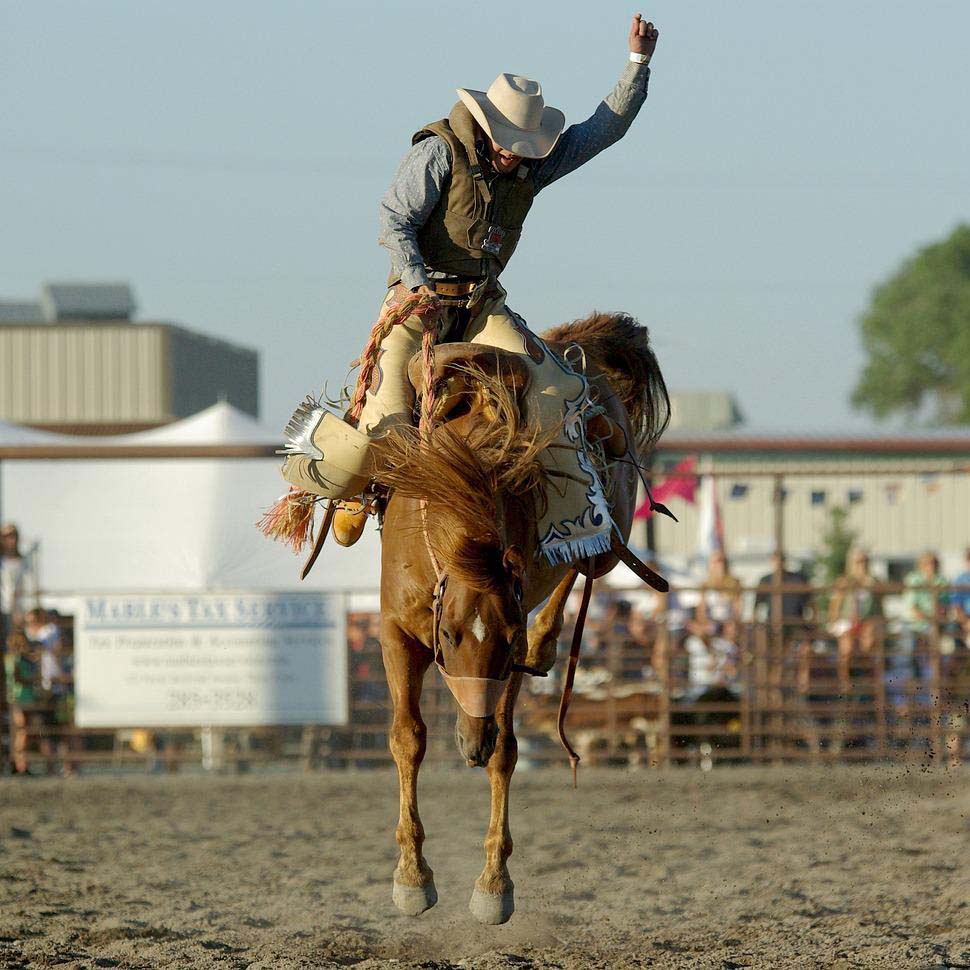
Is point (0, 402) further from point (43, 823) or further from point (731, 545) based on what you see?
point (43, 823)

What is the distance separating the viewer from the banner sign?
9.76 m

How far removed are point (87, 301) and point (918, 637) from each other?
23713 millimetres

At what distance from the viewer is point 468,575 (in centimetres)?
415

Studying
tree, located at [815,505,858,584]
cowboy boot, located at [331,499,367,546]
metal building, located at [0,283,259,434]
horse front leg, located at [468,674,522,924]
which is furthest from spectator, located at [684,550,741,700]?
tree, located at [815,505,858,584]

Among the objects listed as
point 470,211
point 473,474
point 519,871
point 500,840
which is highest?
point 470,211

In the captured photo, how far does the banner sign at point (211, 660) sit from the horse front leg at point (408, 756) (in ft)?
16.9

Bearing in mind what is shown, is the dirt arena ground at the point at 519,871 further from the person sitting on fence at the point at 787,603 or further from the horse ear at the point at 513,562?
the horse ear at the point at 513,562

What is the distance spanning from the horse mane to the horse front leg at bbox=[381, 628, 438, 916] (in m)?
0.40

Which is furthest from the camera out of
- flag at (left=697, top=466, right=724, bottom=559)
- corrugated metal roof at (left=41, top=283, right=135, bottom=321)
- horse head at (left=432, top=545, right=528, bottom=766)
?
corrugated metal roof at (left=41, top=283, right=135, bottom=321)

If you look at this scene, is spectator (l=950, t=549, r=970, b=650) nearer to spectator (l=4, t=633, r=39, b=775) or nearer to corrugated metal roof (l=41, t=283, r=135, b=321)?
spectator (l=4, t=633, r=39, b=775)

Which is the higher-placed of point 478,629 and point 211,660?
point 478,629

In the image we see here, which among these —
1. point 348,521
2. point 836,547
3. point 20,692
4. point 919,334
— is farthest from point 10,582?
point 919,334

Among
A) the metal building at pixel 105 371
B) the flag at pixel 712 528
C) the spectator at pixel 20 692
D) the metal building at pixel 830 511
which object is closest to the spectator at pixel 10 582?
the spectator at pixel 20 692

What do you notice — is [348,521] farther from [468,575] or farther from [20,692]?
[20,692]
